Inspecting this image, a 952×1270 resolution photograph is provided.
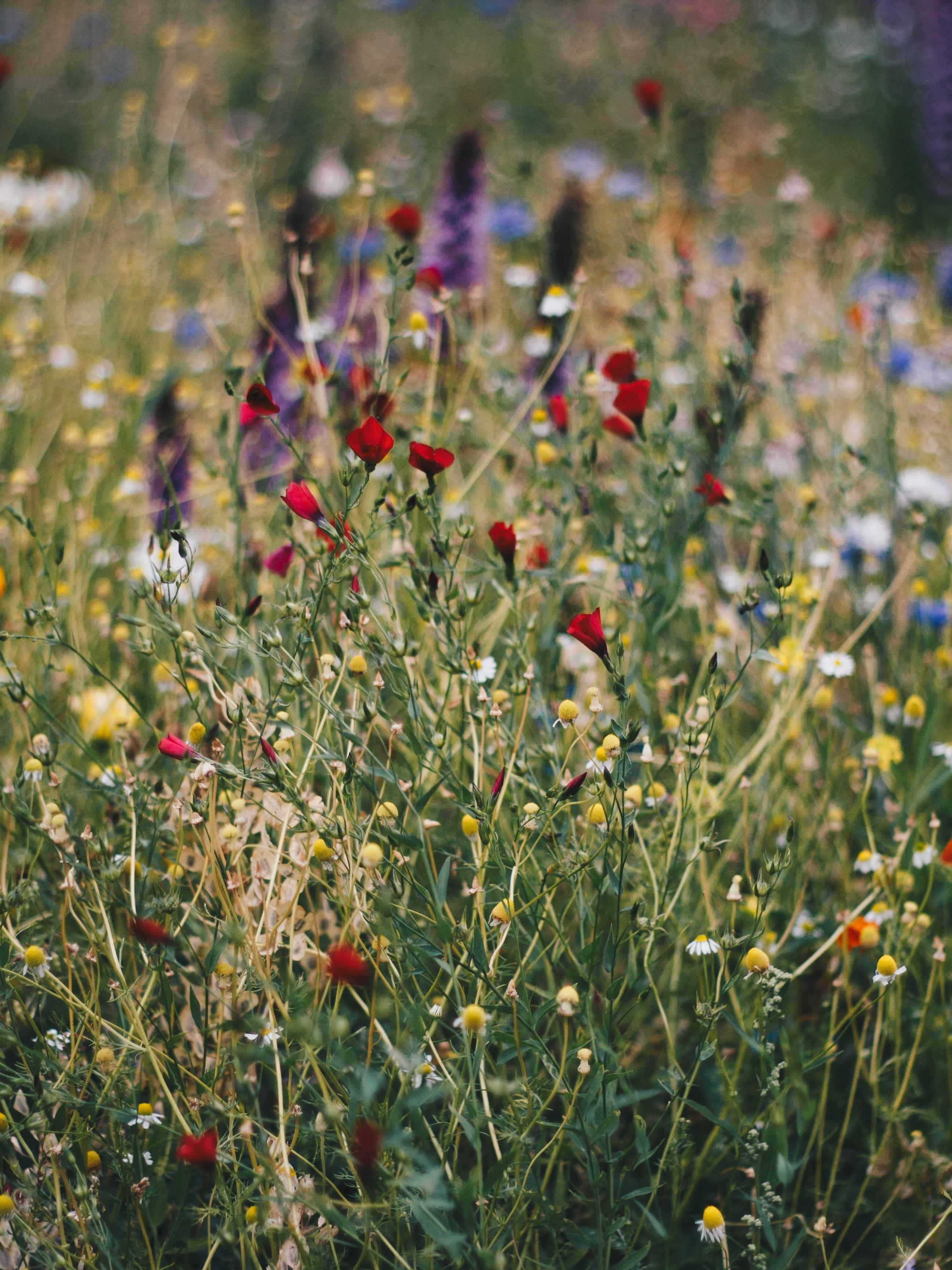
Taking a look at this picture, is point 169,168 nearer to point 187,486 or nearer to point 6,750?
point 187,486

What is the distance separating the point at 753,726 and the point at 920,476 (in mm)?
703

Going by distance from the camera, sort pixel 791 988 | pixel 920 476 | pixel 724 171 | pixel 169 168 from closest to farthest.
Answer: pixel 791 988 → pixel 920 476 → pixel 724 171 → pixel 169 168

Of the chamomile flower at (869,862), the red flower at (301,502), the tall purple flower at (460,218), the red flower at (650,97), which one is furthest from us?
the tall purple flower at (460,218)

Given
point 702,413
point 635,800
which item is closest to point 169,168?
point 702,413

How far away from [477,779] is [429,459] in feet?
1.18

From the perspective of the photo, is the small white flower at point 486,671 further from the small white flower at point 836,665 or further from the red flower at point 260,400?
the small white flower at point 836,665

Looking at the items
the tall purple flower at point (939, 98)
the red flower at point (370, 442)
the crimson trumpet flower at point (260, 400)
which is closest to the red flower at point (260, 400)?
the crimson trumpet flower at point (260, 400)

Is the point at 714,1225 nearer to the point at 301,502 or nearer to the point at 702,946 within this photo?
the point at 702,946

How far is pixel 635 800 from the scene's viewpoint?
3.94 feet

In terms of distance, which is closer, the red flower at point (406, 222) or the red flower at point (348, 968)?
the red flower at point (348, 968)

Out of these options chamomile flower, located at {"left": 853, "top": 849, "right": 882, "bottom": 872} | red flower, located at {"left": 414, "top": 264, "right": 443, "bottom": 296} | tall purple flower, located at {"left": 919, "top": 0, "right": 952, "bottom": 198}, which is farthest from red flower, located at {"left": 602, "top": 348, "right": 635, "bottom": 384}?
tall purple flower, located at {"left": 919, "top": 0, "right": 952, "bottom": 198}

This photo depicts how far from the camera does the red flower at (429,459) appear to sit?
3.67 ft

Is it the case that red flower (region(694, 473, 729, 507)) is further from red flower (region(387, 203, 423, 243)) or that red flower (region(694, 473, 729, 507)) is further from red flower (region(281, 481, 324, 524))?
red flower (region(387, 203, 423, 243))

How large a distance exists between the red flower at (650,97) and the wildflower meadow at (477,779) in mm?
12
